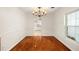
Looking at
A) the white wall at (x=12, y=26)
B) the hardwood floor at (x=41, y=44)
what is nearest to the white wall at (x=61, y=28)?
the hardwood floor at (x=41, y=44)

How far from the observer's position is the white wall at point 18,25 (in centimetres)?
164

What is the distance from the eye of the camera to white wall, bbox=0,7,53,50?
1.64 meters

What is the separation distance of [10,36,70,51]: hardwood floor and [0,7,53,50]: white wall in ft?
0.29

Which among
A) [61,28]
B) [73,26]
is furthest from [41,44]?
[73,26]

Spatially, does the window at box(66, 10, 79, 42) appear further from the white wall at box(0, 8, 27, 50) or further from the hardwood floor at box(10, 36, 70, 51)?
the white wall at box(0, 8, 27, 50)

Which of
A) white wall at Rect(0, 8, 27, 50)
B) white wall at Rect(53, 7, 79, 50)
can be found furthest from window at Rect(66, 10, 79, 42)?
white wall at Rect(0, 8, 27, 50)

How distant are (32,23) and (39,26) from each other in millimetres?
147

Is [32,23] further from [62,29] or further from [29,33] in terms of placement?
[62,29]

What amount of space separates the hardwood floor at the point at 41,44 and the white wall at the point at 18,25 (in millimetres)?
88

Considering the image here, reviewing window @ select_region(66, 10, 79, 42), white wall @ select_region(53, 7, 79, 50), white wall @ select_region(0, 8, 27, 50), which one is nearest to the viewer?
white wall @ select_region(0, 8, 27, 50)

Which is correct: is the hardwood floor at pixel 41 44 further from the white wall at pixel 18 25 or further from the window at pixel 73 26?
the window at pixel 73 26

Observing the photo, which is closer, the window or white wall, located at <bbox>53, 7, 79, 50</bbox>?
white wall, located at <bbox>53, 7, 79, 50</bbox>

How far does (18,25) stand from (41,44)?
0.54m
